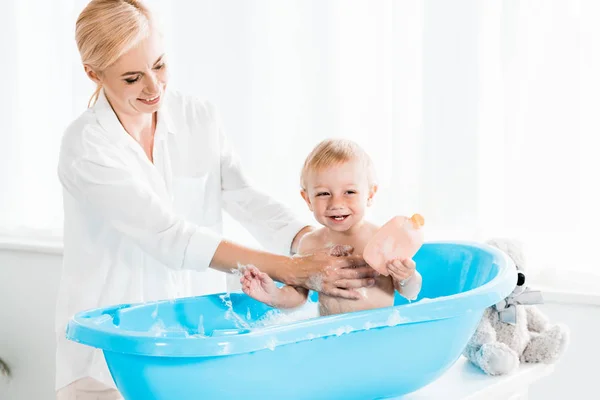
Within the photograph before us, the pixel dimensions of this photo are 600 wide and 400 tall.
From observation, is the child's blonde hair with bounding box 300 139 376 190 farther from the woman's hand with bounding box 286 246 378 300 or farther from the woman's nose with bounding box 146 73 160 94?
the woman's nose with bounding box 146 73 160 94

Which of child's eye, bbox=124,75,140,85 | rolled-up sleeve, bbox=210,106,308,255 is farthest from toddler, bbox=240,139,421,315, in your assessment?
child's eye, bbox=124,75,140,85

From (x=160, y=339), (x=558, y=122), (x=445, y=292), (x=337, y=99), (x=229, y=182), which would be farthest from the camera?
(x=337, y=99)

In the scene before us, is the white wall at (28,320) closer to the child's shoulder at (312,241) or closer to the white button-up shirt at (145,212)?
the white button-up shirt at (145,212)

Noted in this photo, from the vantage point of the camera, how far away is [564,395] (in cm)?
195

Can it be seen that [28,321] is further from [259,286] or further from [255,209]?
[259,286]

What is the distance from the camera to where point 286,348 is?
108 centimetres

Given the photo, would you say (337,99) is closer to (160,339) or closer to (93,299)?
(93,299)

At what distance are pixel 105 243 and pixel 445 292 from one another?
23.9 inches

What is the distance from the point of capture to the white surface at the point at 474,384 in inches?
51.6

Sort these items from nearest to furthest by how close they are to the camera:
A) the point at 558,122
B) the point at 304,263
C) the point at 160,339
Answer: the point at 160,339, the point at 304,263, the point at 558,122

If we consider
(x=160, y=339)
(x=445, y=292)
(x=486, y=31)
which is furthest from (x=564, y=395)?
(x=160, y=339)

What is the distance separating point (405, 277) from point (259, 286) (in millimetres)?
221

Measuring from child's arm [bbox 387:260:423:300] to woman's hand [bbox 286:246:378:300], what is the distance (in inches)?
1.9

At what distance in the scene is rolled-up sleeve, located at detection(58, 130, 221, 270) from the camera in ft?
4.65
